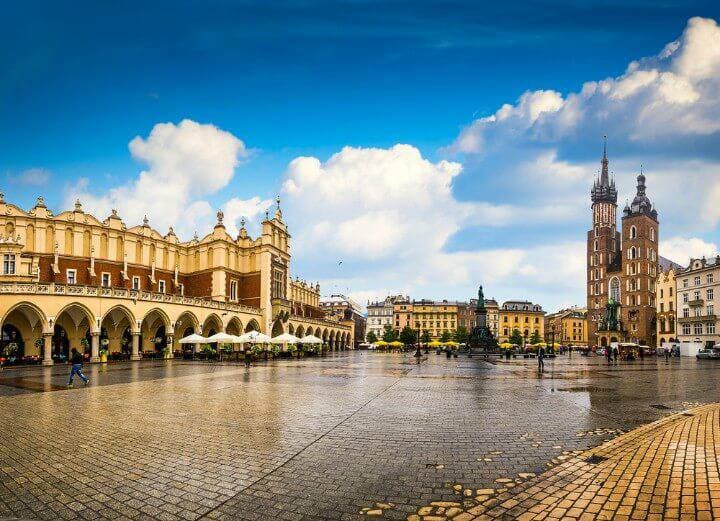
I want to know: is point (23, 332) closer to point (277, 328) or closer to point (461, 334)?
point (277, 328)

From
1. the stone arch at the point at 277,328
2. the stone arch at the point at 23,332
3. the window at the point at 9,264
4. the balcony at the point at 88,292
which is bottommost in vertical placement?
the stone arch at the point at 277,328

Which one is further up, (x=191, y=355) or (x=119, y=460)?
(x=119, y=460)

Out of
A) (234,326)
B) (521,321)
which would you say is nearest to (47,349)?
(234,326)

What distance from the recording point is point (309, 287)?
98.2 metres

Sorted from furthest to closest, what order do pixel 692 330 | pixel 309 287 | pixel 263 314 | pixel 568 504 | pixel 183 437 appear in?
1. pixel 309 287
2. pixel 692 330
3. pixel 263 314
4. pixel 183 437
5. pixel 568 504

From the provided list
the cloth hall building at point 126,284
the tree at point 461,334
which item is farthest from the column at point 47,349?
the tree at point 461,334

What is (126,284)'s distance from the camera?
2092 inches

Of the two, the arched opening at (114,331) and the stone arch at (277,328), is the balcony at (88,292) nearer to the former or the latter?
the arched opening at (114,331)

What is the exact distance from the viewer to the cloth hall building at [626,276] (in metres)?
102

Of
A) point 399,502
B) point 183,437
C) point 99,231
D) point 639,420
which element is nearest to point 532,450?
point 399,502

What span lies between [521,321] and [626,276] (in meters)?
54.2

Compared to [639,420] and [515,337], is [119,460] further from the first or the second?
[515,337]

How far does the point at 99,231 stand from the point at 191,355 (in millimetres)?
16822

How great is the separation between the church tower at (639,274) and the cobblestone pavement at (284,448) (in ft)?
325
